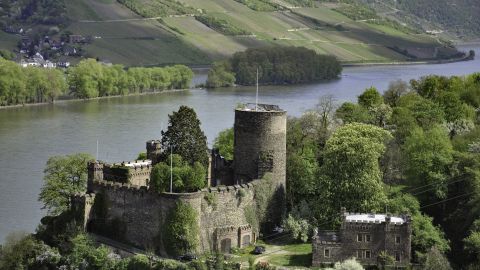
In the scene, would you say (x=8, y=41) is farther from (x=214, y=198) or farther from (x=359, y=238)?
(x=359, y=238)

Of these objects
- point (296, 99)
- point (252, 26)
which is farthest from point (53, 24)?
point (296, 99)

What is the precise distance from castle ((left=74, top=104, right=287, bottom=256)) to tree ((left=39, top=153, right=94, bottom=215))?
334 cm

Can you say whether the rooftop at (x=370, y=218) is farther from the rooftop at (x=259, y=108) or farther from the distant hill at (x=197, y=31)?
the distant hill at (x=197, y=31)

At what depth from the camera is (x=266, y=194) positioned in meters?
40.2

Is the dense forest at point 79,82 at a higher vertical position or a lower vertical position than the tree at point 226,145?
higher

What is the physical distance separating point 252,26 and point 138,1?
20820 millimetres

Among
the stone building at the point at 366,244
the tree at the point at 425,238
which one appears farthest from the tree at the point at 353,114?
the stone building at the point at 366,244

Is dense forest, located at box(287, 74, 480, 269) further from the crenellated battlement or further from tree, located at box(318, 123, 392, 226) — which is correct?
the crenellated battlement

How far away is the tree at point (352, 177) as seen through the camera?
3834 cm

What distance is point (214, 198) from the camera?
124 feet

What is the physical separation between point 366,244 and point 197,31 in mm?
133525

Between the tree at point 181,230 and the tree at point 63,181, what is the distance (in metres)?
8.17

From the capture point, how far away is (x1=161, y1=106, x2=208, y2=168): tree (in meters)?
41.9

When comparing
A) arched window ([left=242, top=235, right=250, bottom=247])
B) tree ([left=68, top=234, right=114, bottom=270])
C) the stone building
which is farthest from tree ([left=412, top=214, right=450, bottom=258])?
tree ([left=68, top=234, right=114, bottom=270])
